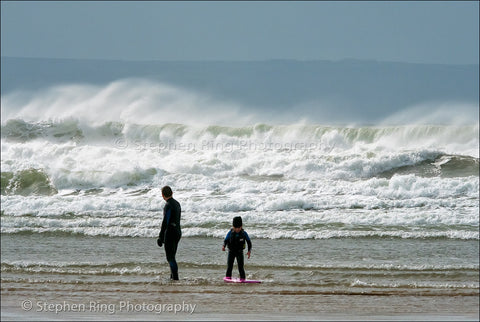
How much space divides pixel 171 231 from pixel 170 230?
21 millimetres

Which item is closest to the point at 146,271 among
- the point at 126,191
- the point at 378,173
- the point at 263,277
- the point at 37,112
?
the point at 263,277

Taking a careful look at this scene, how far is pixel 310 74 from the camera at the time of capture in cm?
4684

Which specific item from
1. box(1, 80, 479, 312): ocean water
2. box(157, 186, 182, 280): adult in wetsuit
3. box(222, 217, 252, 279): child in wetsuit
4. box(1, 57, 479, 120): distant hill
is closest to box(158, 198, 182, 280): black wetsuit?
box(157, 186, 182, 280): adult in wetsuit

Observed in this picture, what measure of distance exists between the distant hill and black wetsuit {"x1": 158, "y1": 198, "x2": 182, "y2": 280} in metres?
25.5

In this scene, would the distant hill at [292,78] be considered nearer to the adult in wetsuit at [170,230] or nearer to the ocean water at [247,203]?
the ocean water at [247,203]

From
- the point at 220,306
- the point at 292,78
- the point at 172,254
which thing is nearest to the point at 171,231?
the point at 172,254

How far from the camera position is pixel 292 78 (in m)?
46.3

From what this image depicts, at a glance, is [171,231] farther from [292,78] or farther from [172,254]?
[292,78]

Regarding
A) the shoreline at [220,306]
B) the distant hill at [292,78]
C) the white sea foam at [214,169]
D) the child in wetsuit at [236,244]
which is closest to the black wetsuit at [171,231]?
the child in wetsuit at [236,244]

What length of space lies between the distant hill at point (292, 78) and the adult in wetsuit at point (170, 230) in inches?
1005

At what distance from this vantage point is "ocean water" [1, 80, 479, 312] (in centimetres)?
1051

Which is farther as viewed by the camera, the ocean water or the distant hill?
the distant hill

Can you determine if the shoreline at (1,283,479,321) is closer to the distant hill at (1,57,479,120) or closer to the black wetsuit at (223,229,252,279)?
the black wetsuit at (223,229,252,279)

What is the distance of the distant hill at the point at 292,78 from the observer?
38594 mm
